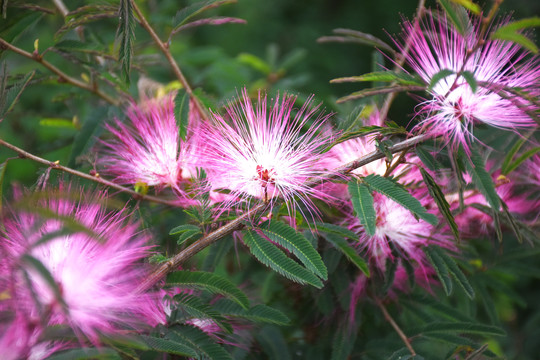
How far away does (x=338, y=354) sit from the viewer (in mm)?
1652

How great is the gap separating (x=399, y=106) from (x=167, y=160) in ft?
10.8

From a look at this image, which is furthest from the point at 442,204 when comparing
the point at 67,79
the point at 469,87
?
the point at 67,79

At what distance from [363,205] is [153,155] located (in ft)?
2.59

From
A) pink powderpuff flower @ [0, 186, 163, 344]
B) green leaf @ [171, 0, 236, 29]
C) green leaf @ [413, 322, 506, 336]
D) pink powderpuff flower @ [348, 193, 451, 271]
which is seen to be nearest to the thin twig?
green leaf @ [413, 322, 506, 336]

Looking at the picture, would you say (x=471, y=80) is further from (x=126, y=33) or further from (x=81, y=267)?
(x=81, y=267)

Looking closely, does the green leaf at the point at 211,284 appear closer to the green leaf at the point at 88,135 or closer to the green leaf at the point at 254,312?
the green leaf at the point at 254,312

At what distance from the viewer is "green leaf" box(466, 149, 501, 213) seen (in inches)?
52.4

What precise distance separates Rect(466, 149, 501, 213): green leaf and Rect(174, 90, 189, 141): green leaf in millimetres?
925

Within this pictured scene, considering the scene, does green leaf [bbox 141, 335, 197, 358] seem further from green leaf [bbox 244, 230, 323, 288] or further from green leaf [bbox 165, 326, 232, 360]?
green leaf [bbox 244, 230, 323, 288]

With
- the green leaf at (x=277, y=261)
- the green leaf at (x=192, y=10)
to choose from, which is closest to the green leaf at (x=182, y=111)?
the green leaf at (x=192, y=10)

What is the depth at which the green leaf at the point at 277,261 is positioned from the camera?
1.28 m

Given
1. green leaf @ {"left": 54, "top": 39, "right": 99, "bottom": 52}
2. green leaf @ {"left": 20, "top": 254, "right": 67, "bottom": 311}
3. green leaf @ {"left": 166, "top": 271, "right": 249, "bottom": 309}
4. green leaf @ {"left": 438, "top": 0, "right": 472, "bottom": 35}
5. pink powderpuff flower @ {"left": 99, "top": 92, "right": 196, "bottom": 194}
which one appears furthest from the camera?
green leaf @ {"left": 54, "top": 39, "right": 99, "bottom": 52}

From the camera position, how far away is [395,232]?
1.65 m

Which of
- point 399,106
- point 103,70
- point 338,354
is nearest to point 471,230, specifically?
point 338,354
